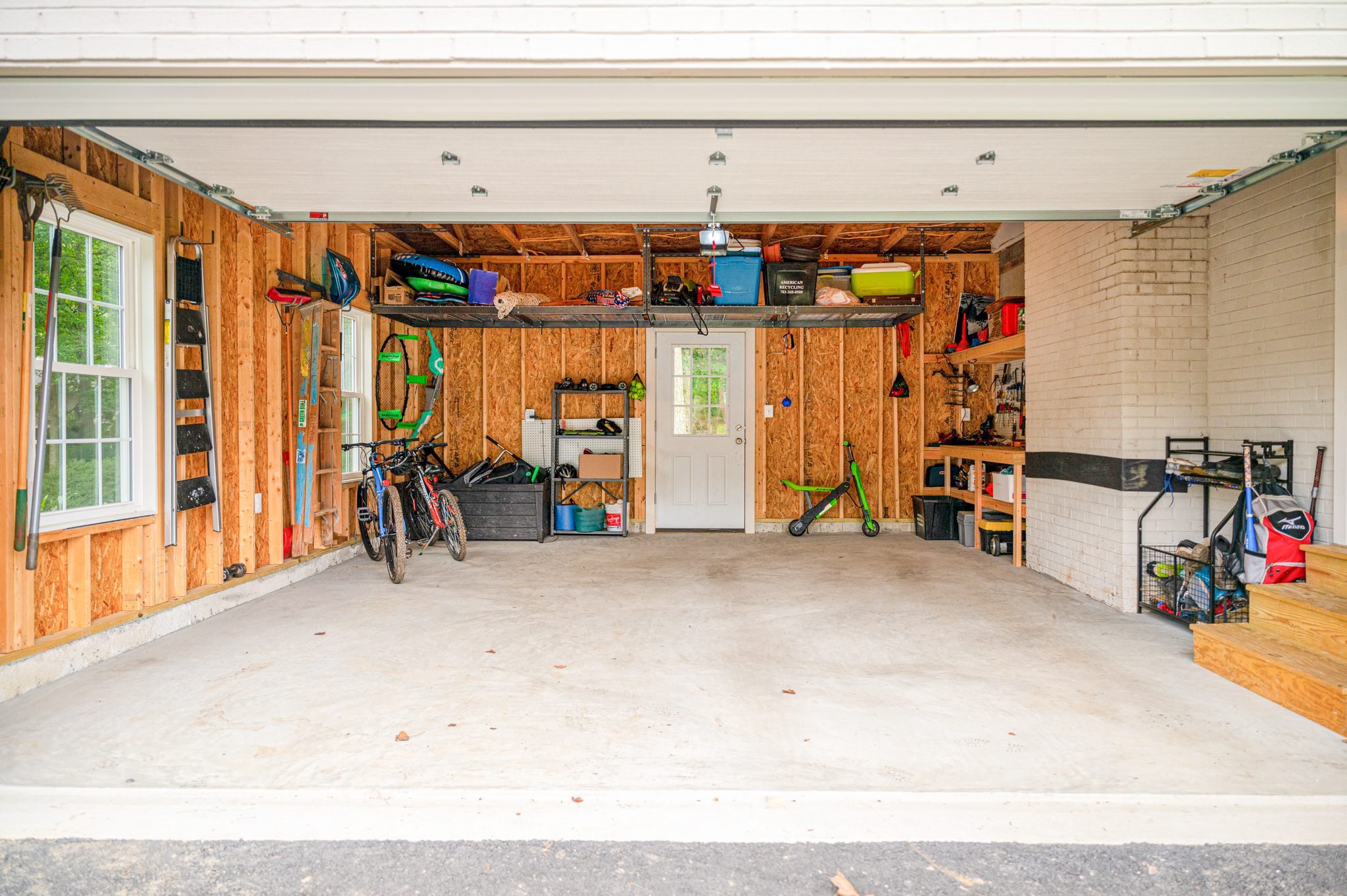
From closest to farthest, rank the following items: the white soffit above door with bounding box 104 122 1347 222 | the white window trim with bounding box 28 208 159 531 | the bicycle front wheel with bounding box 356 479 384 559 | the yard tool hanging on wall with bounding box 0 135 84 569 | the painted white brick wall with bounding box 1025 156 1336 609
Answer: the white soffit above door with bounding box 104 122 1347 222 < the yard tool hanging on wall with bounding box 0 135 84 569 < the painted white brick wall with bounding box 1025 156 1336 609 < the white window trim with bounding box 28 208 159 531 < the bicycle front wheel with bounding box 356 479 384 559

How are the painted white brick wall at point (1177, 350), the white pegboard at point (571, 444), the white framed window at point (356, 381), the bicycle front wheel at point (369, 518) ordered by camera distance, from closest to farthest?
the painted white brick wall at point (1177, 350)
the bicycle front wheel at point (369, 518)
the white framed window at point (356, 381)
the white pegboard at point (571, 444)

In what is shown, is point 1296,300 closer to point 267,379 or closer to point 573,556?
point 573,556

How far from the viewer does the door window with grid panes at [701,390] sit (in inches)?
305

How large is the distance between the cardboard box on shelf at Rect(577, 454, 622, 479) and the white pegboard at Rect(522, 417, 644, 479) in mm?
298

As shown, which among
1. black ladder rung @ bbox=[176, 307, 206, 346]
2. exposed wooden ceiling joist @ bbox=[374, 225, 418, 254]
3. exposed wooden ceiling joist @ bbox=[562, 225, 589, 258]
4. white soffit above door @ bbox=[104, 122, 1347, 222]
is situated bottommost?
black ladder rung @ bbox=[176, 307, 206, 346]

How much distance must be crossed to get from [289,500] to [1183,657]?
5.80 meters

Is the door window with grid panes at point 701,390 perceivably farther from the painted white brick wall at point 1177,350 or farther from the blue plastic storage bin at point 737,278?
the painted white brick wall at point 1177,350

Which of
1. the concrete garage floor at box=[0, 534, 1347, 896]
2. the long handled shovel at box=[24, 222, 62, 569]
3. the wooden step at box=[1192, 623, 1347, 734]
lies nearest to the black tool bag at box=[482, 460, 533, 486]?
the concrete garage floor at box=[0, 534, 1347, 896]

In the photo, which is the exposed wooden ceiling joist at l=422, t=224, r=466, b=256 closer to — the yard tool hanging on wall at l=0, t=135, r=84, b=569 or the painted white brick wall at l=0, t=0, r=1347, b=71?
the yard tool hanging on wall at l=0, t=135, r=84, b=569

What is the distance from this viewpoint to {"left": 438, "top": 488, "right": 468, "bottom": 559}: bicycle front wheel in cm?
593

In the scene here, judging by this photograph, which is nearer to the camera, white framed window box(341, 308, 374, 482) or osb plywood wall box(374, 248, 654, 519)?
white framed window box(341, 308, 374, 482)

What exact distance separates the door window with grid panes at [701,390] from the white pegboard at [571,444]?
1.74ft

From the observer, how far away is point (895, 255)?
778cm

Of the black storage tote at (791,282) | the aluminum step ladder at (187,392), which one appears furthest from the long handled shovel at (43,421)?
the black storage tote at (791,282)
